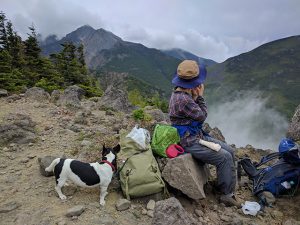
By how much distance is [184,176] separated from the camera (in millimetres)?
6215

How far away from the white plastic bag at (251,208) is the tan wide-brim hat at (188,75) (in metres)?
2.71

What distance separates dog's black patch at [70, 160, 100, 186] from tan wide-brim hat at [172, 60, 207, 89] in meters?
2.46

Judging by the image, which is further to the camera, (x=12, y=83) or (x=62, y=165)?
(x=12, y=83)

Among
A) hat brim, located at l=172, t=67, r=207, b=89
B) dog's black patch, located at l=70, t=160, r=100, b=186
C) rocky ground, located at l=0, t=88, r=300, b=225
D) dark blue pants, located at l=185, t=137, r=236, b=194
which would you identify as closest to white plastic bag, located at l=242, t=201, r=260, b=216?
rocky ground, located at l=0, t=88, r=300, b=225

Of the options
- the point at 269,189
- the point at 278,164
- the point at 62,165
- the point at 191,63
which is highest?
the point at 191,63

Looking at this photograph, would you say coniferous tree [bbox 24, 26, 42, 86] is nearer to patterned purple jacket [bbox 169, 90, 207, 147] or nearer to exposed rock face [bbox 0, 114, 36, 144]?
exposed rock face [bbox 0, 114, 36, 144]

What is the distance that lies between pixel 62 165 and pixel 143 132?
1917 mm

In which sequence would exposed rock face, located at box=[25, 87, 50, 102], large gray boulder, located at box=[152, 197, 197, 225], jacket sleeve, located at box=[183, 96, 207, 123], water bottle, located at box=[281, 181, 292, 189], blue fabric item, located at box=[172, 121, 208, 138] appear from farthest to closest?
exposed rock face, located at box=[25, 87, 50, 102] < water bottle, located at box=[281, 181, 292, 189] < blue fabric item, located at box=[172, 121, 208, 138] < jacket sleeve, located at box=[183, 96, 207, 123] < large gray boulder, located at box=[152, 197, 197, 225]

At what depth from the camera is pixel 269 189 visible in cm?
717

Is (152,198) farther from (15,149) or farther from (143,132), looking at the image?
(15,149)

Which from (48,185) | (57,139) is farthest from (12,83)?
(48,185)

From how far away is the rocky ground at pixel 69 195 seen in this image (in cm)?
550

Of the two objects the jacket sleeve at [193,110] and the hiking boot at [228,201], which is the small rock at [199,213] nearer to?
the hiking boot at [228,201]

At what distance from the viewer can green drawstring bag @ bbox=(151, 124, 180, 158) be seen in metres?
6.82
